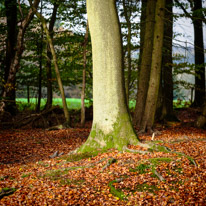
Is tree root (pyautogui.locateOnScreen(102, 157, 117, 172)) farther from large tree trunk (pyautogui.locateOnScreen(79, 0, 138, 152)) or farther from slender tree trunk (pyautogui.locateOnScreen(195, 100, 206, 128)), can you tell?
slender tree trunk (pyautogui.locateOnScreen(195, 100, 206, 128))

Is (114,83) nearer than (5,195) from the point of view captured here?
No

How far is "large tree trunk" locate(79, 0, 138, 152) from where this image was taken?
5996 millimetres

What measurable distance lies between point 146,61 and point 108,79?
5.12 meters

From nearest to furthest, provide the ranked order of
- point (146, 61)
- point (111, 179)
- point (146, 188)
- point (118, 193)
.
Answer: point (118, 193) → point (146, 188) → point (111, 179) → point (146, 61)

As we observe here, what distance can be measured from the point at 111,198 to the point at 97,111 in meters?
2.60

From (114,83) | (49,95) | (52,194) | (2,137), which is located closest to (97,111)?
(114,83)

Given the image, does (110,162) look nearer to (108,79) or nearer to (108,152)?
(108,152)

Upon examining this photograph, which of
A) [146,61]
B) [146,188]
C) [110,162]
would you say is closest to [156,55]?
[146,61]

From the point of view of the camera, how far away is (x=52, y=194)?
165 inches

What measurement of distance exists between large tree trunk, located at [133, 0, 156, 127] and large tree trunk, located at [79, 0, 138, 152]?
469cm

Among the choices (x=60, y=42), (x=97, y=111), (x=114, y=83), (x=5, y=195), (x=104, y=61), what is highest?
(x=60, y=42)

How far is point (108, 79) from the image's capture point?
6043mm

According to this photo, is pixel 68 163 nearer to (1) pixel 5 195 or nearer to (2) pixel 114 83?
(1) pixel 5 195

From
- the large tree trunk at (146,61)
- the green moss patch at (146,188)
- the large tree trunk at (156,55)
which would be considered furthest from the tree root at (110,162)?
the large tree trunk at (146,61)
